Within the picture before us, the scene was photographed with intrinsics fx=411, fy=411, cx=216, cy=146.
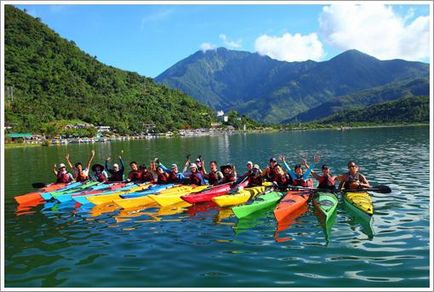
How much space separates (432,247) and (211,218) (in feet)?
28.6

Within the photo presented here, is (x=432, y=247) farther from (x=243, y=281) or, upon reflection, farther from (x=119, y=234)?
(x=119, y=234)

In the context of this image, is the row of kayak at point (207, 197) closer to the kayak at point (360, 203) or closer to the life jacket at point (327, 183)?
the kayak at point (360, 203)

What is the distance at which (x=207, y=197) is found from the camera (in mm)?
21188

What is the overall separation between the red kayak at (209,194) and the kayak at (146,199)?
1.00 m

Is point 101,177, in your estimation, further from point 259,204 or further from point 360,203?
point 360,203

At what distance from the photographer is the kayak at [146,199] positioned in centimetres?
2017

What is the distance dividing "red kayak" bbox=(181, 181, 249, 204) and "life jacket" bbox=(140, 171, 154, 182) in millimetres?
5081

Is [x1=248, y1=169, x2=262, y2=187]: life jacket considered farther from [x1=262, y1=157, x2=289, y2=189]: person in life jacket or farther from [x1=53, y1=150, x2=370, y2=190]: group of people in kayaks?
[x1=262, y1=157, x2=289, y2=189]: person in life jacket

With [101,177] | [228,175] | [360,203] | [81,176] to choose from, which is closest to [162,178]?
[228,175]

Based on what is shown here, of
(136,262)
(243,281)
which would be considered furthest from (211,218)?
(243,281)

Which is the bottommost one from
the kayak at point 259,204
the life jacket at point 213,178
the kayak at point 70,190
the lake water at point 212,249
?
the lake water at point 212,249

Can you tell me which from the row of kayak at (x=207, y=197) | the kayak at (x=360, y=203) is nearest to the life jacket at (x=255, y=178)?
the row of kayak at (x=207, y=197)

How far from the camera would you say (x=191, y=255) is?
13.2 meters

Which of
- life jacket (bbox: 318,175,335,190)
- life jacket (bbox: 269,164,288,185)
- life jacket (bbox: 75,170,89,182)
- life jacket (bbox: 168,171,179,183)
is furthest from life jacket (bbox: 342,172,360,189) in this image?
life jacket (bbox: 75,170,89,182)
